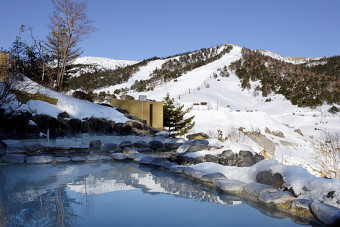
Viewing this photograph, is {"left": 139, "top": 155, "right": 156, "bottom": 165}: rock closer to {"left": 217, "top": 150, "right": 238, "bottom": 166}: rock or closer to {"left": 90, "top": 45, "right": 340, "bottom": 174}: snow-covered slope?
{"left": 217, "top": 150, "right": 238, "bottom": 166}: rock

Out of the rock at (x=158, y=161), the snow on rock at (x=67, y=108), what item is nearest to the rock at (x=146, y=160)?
the rock at (x=158, y=161)

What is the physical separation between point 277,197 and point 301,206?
24 cm

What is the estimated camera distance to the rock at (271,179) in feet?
9.95

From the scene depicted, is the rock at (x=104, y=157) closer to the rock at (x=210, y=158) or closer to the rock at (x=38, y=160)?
the rock at (x=38, y=160)

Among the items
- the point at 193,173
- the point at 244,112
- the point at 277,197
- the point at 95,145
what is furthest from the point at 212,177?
the point at 244,112

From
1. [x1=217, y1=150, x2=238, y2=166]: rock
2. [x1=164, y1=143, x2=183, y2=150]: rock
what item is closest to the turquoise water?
[x1=217, y1=150, x2=238, y2=166]: rock

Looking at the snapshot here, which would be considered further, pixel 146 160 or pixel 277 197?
pixel 146 160

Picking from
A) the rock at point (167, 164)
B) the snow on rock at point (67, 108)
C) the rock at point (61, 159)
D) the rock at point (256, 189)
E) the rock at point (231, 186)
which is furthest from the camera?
the snow on rock at point (67, 108)

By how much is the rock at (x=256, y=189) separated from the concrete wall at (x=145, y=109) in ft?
29.1

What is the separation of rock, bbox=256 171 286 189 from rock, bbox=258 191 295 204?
44 cm

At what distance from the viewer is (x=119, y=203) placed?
2.58 meters

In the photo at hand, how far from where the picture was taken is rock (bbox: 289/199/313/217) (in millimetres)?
2285

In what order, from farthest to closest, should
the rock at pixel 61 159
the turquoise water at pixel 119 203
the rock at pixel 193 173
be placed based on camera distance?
the rock at pixel 61 159 < the rock at pixel 193 173 < the turquoise water at pixel 119 203

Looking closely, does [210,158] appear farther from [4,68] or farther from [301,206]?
[4,68]
